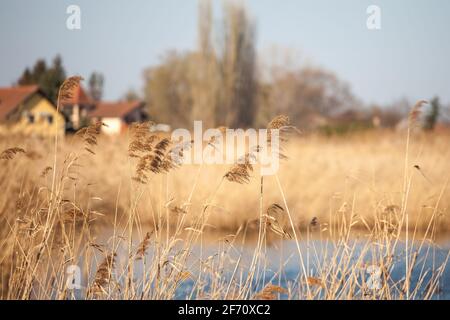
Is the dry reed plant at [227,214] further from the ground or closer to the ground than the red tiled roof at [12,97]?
closer to the ground

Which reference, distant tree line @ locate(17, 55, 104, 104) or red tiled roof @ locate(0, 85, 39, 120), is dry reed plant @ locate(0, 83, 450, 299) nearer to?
red tiled roof @ locate(0, 85, 39, 120)

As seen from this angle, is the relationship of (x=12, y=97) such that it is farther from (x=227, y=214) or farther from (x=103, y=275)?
(x=103, y=275)

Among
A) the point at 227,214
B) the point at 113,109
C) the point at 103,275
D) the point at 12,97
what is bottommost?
the point at 227,214

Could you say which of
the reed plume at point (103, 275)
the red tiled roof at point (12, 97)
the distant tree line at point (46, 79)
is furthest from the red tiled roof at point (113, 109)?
the reed plume at point (103, 275)

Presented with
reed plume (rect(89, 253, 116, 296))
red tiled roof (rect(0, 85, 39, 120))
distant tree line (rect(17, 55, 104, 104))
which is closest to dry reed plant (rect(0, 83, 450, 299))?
reed plume (rect(89, 253, 116, 296))

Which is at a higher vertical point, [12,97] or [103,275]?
[12,97]

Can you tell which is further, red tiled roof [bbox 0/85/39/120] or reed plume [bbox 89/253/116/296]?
red tiled roof [bbox 0/85/39/120]

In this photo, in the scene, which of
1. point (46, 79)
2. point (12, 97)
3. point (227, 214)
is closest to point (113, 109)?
point (46, 79)

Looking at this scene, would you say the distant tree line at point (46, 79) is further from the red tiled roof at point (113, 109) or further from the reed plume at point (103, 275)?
the reed plume at point (103, 275)

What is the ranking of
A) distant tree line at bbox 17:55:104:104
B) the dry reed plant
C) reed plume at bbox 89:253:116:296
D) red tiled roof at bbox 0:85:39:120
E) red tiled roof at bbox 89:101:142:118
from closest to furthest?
reed plume at bbox 89:253:116:296
the dry reed plant
red tiled roof at bbox 0:85:39:120
distant tree line at bbox 17:55:104:104
red tiled roof at bbox 89:101:142:118

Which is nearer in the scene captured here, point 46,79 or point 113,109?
point 46,79
